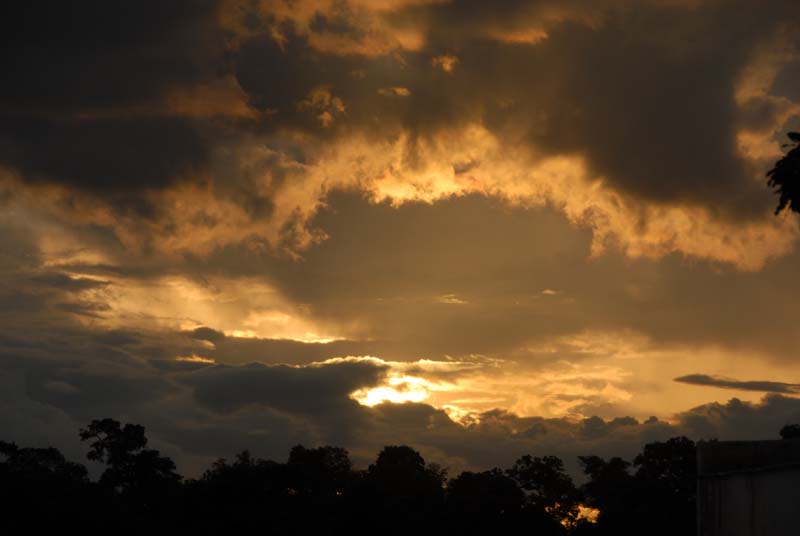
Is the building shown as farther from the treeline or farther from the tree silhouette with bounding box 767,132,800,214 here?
the treeline

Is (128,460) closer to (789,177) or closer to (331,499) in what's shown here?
(331,499)

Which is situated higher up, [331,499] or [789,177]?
[789,177]

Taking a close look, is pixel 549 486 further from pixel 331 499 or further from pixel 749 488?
pixel 749 488

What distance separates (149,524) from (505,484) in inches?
1458

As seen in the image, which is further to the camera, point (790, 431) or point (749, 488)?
point (790, 431)

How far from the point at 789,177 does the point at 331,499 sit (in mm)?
59112

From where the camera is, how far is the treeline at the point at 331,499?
66.2 m

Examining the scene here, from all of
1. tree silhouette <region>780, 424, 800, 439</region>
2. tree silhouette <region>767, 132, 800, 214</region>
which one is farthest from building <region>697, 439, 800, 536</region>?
tree silhouette <region>780, 424, 800, 439</region>

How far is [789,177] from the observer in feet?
92.7

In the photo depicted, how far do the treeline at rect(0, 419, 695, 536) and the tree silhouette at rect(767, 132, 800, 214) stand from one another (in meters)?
50.6

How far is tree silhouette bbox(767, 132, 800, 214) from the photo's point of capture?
28.2 m

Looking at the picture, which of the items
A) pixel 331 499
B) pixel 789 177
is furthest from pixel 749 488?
pixel 331 499

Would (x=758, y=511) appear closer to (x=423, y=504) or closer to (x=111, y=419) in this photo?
(x=423, y=504)

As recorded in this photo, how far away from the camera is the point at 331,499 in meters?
80.6
